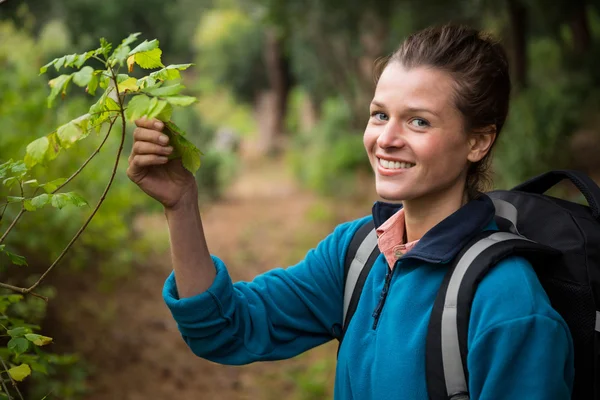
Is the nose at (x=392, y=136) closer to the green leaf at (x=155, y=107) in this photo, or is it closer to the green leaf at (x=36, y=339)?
the green leaf at (x=155, y=107)

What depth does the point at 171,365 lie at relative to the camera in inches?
229

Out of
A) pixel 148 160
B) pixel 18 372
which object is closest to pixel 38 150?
pixel 148 160

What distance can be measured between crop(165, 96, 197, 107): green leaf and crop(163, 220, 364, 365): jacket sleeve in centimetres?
63

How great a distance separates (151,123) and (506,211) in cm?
100

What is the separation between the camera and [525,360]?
4.77 feet

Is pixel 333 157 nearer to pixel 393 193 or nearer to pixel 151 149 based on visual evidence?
pixel 393 193

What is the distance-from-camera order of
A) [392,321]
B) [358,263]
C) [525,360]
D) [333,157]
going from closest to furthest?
[525,360], [392,321], [358,263], [333,157]

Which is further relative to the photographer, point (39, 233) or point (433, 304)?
point (39, 233)

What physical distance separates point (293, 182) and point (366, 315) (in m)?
A: 15.0

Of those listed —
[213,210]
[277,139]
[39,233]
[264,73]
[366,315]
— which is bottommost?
[366,315]

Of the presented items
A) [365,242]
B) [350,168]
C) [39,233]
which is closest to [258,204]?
[350,168]

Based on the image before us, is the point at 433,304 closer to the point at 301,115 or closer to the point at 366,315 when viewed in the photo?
the point at 366,315

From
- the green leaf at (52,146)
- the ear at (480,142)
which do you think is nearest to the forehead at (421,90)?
the ear at (480,142)

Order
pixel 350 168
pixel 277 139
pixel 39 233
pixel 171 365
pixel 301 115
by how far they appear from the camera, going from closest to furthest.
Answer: pixel 39 233 → pixel 171 365 → pixel 350 168 → pixel 277 139 → pixel 301 115
